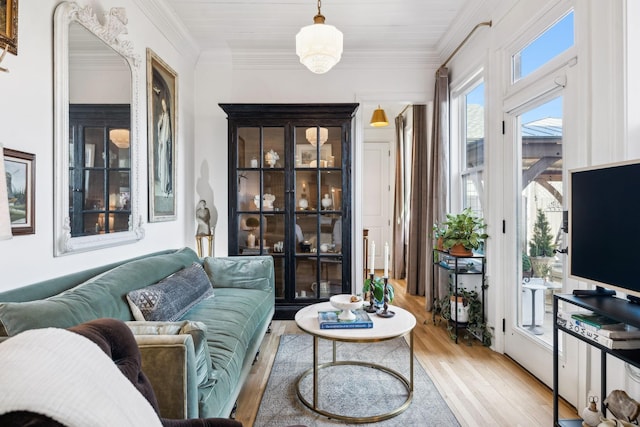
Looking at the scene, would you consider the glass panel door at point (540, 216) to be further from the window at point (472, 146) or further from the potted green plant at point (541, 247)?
the window at point (472, 146)

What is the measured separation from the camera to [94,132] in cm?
201

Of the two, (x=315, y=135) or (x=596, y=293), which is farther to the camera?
(x=315, y=135)

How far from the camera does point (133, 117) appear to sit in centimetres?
247

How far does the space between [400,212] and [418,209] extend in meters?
1.09

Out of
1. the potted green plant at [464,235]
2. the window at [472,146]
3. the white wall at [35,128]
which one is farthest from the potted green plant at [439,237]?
the white wall at [35,128]

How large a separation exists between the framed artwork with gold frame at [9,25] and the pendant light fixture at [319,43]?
147 centimetres

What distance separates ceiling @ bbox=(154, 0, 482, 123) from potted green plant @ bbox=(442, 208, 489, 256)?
1784 mm

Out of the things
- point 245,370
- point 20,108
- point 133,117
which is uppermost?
point 133,117

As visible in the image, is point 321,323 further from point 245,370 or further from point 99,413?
point 99,413

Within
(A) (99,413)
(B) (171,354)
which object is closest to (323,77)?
(B) (171,354)

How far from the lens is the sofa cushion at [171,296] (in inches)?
70.8

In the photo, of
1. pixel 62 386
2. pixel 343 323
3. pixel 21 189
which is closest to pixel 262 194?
pixel 343 323

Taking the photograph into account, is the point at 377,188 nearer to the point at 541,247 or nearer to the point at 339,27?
the point at 339,27

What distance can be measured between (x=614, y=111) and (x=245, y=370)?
2.40 metres
